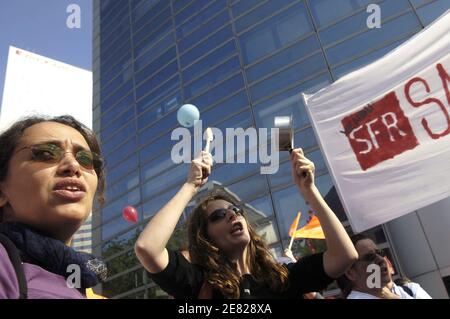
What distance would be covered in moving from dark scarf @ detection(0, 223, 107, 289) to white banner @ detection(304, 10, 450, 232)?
270 cm

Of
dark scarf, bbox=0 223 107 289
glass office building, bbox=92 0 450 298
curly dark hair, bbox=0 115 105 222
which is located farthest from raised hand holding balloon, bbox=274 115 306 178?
glass office building, bbox=92 0 450 298

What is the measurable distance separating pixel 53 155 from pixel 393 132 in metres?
3.27

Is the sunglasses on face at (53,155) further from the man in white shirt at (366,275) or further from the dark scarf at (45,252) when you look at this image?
the man in white shirt at (366,275)

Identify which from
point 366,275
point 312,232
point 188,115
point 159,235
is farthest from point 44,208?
point 312,232

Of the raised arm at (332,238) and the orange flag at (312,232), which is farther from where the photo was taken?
the orange flag at (312,232)

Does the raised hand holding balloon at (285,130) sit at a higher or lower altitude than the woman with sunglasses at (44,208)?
higher

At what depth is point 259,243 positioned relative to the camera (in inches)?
92.7

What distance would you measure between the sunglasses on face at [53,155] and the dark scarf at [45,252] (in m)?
0.28

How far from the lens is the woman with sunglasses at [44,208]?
0.99 metres

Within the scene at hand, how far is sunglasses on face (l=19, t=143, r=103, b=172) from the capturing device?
4.28ft

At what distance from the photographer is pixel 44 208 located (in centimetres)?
119

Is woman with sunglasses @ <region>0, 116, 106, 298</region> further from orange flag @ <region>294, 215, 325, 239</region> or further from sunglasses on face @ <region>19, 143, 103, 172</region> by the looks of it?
orange flag @ <region>294, 215, 325, 239</region>
